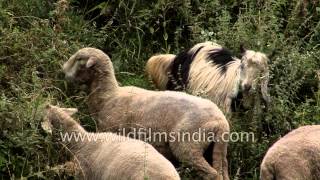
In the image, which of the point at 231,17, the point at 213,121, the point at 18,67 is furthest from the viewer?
the point at 231,17

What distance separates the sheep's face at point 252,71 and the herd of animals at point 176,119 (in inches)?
0.4

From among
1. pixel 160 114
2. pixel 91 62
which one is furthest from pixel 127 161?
pixel 91 62

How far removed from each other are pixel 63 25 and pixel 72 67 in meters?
1.48

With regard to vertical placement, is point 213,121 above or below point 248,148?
→ above

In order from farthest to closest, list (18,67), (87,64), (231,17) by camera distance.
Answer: (231,17)
(18,67)
(87,64)

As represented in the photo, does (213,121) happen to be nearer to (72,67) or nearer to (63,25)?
(72,67)

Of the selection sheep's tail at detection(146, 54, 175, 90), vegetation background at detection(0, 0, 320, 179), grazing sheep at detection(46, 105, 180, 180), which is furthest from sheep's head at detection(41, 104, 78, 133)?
sheep's tail at detection(146, 54, 175, 90)

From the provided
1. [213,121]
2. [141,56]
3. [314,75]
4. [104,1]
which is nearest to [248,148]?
[213,121]

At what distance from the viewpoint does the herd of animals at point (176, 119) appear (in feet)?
23.2

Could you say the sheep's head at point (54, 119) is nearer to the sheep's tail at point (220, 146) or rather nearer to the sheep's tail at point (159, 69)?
the sheep's tail at point (220, 146)

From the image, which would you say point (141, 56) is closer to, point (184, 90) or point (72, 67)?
point (184, 90)

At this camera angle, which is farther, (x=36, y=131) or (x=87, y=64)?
(x=87, y=64)

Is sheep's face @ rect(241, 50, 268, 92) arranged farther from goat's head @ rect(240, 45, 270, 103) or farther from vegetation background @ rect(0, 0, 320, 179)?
vegetation background @ rect(0, 0, 320, 179)

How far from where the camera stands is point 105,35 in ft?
33.1
